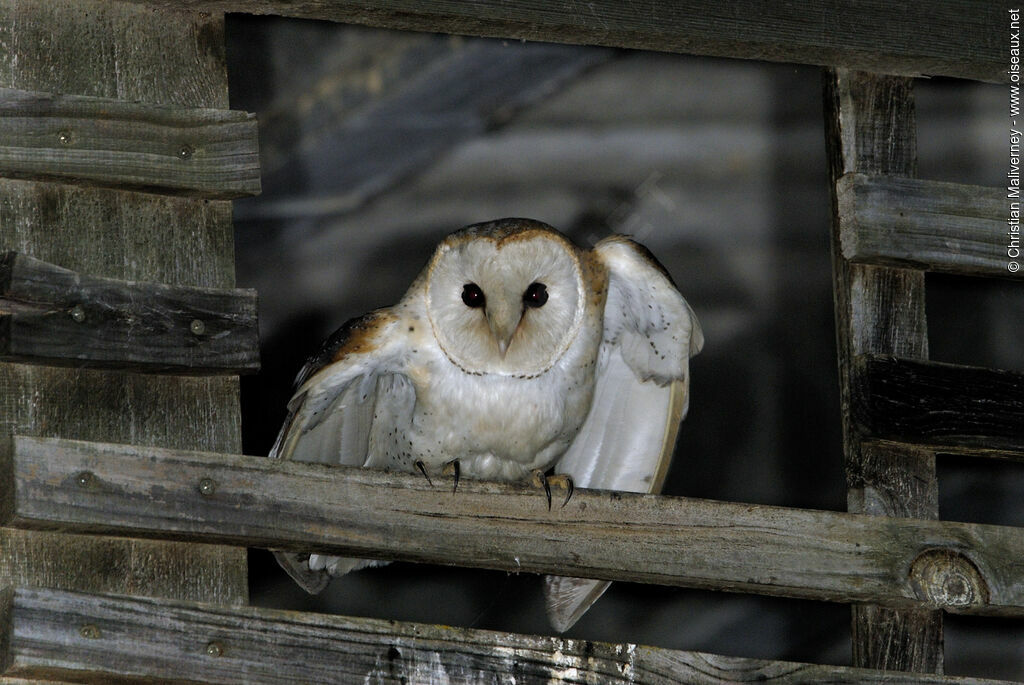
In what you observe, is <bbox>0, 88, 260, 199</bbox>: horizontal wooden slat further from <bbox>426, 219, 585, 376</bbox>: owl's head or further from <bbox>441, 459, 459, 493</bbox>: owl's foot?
<bbox>441, 459, 459, 493</bbox>: owl's foot

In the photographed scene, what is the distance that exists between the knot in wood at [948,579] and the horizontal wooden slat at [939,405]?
0.26m

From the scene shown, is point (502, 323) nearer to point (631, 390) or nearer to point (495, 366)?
point (495, 366)

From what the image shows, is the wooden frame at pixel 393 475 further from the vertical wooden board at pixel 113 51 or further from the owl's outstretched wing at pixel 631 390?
the owl's outstretched wing at pixel 631 390

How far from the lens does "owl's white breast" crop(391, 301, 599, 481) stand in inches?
122

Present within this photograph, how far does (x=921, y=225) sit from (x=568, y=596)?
1032 millimetres

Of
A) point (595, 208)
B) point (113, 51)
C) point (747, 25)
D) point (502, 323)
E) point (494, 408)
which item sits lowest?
point (494, 408)

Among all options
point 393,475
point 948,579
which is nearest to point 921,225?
point 948,579

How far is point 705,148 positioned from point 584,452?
185cm

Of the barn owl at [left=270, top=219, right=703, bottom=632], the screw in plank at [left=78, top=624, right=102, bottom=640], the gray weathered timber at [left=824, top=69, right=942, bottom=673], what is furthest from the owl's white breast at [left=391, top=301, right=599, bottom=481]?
the screw in plank at [left=78, top=624, right=102, bottom=640]

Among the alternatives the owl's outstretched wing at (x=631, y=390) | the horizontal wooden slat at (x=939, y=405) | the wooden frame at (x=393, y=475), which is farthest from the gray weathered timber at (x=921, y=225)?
the owl's outstretched wing at (x=631, y=390)

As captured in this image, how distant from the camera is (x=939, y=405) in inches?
114

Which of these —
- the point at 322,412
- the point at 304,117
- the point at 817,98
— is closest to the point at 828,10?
the point at 322,412

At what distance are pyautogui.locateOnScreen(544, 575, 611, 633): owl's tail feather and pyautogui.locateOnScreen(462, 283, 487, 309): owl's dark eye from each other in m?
0.59

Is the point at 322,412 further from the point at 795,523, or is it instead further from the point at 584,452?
the point at 795,523
